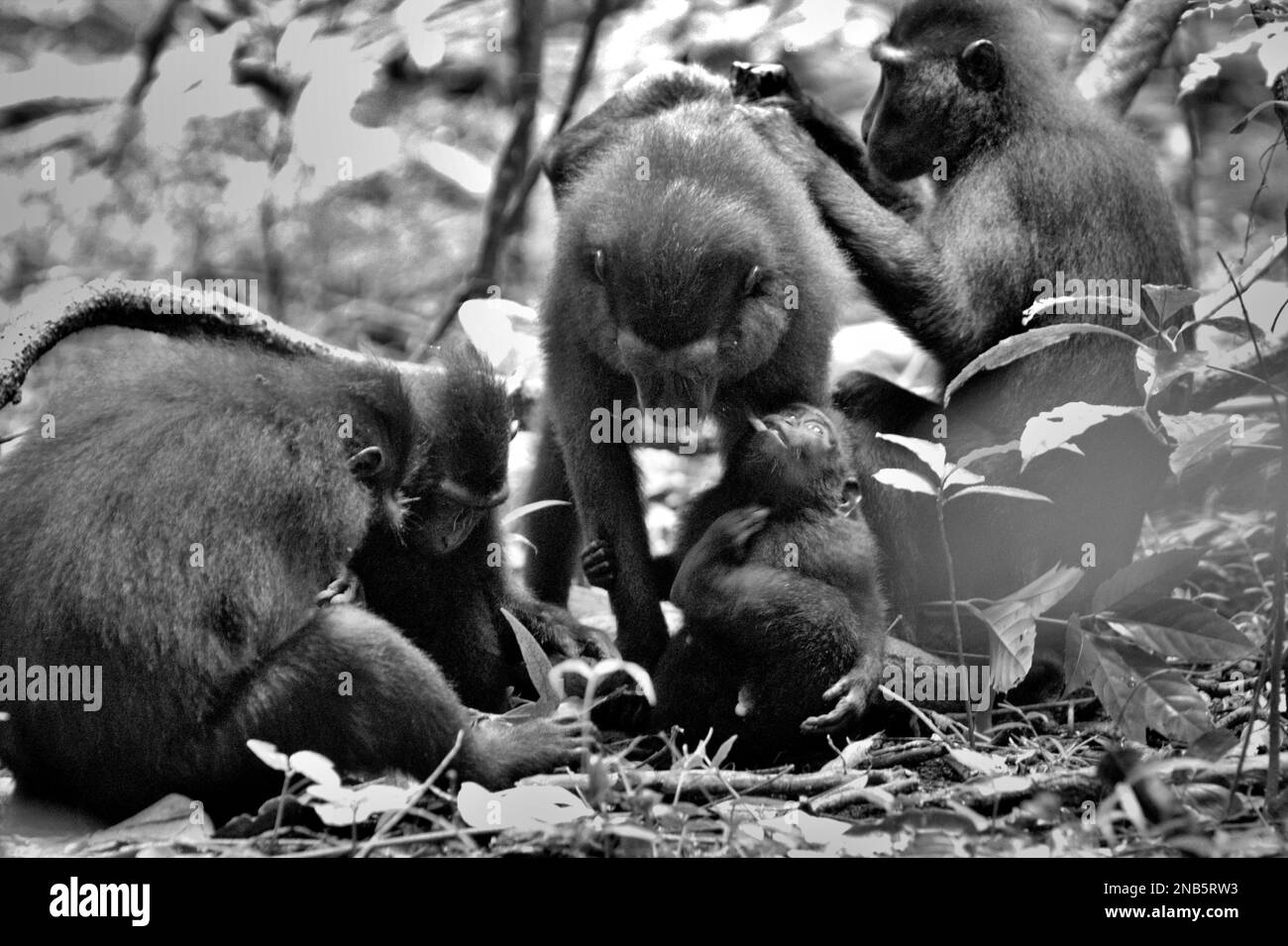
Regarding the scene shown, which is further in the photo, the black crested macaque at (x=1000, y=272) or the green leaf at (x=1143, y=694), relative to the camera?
the black crested macaque at (x=1000, y=272)

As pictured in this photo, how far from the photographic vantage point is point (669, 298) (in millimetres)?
4660

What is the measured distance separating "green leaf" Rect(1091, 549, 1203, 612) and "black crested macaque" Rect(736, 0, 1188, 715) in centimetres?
101

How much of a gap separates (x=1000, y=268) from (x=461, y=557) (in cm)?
252

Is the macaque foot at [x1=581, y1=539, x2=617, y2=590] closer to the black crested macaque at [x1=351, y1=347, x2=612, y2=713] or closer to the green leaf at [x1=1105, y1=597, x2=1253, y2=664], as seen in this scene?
the black crested macaque at [x1=351, y1=347, x2=612, y2=713]

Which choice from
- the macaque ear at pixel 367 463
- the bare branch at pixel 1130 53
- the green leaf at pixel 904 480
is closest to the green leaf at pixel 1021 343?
the green leaf at pixel 904 480

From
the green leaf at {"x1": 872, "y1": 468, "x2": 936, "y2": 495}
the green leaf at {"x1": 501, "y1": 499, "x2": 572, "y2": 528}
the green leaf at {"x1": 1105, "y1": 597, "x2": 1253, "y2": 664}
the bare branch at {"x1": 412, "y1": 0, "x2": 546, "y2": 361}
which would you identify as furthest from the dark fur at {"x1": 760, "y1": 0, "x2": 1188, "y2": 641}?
the bare branch at {"x1": 412, "y1": 0, "x2": 546, "y2": 361}

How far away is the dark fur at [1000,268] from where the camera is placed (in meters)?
5.59

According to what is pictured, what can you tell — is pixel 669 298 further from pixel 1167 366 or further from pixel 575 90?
pixel 575 90

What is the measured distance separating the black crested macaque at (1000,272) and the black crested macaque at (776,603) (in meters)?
0.77

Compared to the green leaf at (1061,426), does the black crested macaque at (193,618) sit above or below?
below

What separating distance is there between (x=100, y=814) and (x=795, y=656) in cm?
231

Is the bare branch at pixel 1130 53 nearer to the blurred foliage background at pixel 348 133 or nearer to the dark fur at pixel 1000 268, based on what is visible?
the blurred foliage background at pixel 348 133
